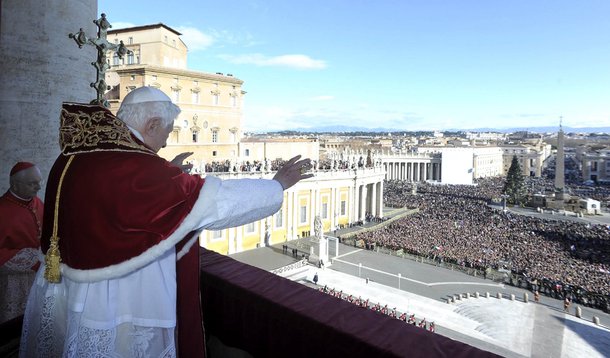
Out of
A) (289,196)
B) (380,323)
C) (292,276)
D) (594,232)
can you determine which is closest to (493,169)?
(594,232)

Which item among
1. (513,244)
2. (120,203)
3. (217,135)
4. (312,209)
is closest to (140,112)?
(120,203)

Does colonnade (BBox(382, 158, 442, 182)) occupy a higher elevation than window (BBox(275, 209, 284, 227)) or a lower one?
higher

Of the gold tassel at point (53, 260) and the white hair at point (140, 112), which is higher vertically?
the white hair at point (140, 112)

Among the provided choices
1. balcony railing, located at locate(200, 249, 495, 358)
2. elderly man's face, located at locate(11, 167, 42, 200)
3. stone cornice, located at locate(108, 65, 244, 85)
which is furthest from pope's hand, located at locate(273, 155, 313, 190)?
stone cornice, located at locate(108, 65, 244, 85)

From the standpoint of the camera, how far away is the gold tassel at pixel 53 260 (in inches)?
70.5

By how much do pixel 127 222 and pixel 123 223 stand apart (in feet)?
0.06

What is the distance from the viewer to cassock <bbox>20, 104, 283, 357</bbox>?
1.60 metres

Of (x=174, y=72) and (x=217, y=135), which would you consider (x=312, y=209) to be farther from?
(x=174, y=72)

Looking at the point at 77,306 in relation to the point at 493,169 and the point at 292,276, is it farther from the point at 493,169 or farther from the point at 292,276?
the point at 493,169

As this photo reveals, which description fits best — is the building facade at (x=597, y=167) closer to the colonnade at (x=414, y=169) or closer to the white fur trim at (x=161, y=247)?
the colonnade at (x=414, y=169)

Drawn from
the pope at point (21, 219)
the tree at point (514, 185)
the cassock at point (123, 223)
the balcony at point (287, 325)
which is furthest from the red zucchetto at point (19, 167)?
the tree at point (514, 185)

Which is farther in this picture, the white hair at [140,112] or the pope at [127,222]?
the white hair at [140,112]

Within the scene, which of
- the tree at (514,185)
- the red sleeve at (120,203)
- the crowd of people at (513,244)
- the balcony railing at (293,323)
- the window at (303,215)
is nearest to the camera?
the red sleeve at (120,203)

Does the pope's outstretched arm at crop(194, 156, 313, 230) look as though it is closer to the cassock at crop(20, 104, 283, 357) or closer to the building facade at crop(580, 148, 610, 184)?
the cassock at crop(20, 104, 283, 357)
